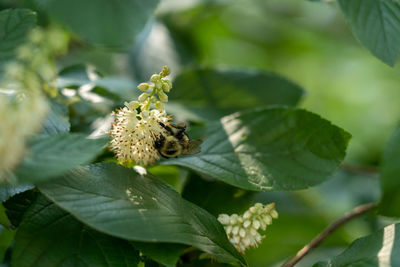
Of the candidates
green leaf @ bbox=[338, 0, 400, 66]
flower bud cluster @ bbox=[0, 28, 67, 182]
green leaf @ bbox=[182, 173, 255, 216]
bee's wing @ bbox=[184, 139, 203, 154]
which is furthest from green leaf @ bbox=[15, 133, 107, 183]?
green leaf @ bbox=[338, 0, 400, 66]

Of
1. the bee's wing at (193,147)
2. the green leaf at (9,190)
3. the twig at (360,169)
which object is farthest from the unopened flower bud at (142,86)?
the twig at (360,169)

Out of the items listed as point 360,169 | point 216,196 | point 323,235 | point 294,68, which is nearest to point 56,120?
point 216,196

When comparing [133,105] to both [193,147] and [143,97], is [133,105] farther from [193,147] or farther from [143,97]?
[193,147]

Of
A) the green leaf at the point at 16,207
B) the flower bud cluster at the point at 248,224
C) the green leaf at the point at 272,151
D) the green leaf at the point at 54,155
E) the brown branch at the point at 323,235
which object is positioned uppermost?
the green leaf at the point at 54,155

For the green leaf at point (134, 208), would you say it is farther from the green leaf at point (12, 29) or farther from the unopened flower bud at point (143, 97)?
the green leaf at point (12, 29)

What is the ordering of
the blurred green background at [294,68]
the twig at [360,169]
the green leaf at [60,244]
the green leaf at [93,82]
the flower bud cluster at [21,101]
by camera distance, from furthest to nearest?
the twig at [360,169] < the blurred green background at [294,68] < the green leaf at [93,82] < the green leaf at [60,244] < the flower bud cluster at [21,101]

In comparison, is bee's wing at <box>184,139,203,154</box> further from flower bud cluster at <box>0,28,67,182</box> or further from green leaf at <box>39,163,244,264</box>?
flower bud cluster at <box>0,28,67,182</box>

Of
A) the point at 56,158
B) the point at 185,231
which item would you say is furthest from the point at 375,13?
the point at 56,158
